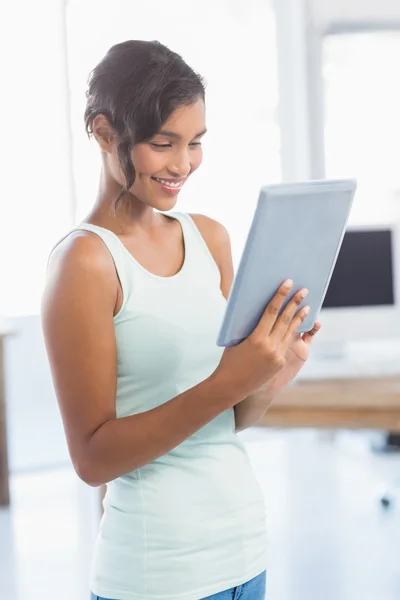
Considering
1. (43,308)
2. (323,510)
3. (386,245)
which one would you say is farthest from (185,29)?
(43,308)

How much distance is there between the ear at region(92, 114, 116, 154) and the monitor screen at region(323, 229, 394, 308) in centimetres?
203

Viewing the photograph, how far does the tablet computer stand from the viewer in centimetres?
95

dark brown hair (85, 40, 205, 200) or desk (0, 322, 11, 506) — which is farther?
desk (0, 322, 11, 506)

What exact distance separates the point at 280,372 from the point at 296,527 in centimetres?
241

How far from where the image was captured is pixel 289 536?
10.9 ft

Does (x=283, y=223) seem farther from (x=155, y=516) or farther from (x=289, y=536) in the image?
(x=289, y=536)

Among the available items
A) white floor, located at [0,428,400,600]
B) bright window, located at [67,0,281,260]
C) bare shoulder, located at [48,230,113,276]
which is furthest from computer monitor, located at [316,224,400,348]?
bare shoulder, located at [48,230,113,276]

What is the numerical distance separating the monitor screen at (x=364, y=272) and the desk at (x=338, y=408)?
58 cm

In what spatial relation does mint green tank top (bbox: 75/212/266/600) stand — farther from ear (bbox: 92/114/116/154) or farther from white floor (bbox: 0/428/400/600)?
white floor (bbox: 0/428/400/600)

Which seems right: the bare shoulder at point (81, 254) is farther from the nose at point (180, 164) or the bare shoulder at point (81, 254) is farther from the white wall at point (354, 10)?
the white wall at point (354, 10)

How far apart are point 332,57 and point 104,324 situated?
13.6 feet

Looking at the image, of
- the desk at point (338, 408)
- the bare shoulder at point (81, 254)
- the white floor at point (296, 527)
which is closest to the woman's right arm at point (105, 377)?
the bare shoulder at point (81, 254)

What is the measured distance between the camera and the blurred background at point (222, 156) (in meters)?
3.88

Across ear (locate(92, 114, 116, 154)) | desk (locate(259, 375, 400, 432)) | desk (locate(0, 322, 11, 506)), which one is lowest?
desk (locate(0, 322, 11, 506))
